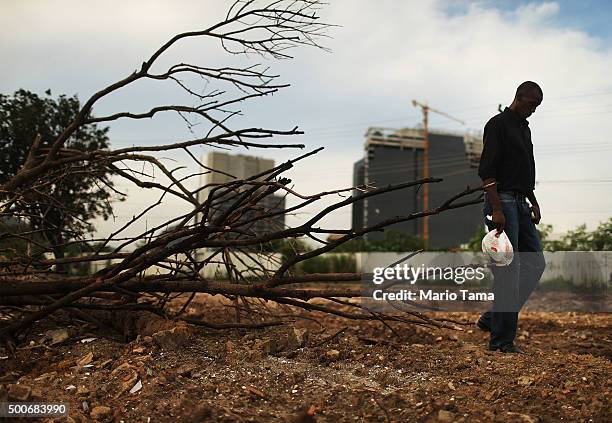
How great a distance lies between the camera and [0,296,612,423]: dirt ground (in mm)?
2166

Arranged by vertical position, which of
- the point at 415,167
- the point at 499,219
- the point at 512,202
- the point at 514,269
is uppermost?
the point at 415,167

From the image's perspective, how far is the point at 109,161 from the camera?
11.4ft

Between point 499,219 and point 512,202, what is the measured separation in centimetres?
24

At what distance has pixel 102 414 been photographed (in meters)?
2.17

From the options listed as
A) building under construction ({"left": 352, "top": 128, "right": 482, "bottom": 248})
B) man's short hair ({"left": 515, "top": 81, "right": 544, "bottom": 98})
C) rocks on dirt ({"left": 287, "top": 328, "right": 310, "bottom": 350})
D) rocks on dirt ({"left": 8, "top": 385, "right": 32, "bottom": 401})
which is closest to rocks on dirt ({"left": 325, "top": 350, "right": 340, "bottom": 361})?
rocks on dirt ({"left": 287, "top": 328, "right": 310, "bottom": 350})

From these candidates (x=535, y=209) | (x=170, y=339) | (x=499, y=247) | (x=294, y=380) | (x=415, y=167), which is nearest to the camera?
(x=294, y=380)

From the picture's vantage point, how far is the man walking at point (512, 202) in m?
3.39

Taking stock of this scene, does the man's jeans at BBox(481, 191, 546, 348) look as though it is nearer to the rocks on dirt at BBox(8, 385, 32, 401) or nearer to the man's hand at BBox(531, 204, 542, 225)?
the man's hand at BBox(531, 204, 542, 225)

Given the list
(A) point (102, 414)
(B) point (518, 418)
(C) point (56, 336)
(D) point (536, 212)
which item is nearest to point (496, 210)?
(D) point (536, 212)

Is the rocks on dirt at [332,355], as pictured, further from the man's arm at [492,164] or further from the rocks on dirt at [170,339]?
the man's arm at [492,164]

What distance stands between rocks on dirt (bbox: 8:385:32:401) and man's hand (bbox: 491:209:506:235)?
250 centimetres

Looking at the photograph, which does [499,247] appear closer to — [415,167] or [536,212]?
[536,212]

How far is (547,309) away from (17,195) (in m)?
7.60

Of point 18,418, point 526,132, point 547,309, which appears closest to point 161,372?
point 18,418
